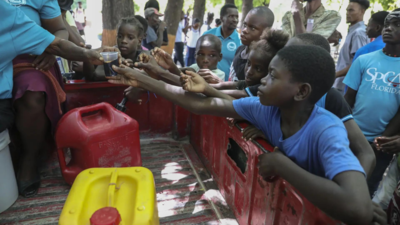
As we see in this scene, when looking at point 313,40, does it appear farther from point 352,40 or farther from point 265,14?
point 352,40

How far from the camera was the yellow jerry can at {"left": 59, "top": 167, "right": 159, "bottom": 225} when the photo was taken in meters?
1.33

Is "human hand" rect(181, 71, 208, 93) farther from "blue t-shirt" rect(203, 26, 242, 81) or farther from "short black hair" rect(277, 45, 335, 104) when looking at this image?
"blue t-shirt" rect(203, 26, 242, 81)

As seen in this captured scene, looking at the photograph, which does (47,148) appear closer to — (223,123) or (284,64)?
(223,123)

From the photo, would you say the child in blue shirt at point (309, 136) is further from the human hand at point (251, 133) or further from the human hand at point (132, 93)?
the human hand at point (132, 93)

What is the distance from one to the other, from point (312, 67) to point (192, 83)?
805 mm

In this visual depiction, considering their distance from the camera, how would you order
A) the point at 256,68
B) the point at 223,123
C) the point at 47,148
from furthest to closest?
the point at 47,148, the point at 223,123, the point at 256,68

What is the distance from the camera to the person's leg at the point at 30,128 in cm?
198

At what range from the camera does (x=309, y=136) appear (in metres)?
1.28

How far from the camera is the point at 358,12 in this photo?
12.9 ft

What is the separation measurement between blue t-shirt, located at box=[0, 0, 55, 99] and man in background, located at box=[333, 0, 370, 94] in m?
3.35

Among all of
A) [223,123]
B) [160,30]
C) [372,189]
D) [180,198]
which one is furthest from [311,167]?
[160,30]

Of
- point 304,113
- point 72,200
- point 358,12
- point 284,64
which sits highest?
point 358,12

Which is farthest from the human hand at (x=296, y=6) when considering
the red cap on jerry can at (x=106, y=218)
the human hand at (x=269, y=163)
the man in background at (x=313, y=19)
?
the red cap on jerry can at (x=106, y=218)

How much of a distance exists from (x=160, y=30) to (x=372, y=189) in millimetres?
4558
